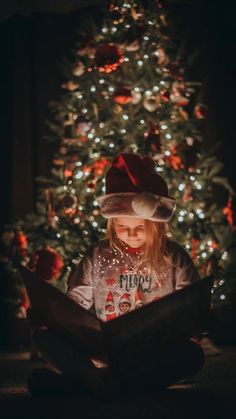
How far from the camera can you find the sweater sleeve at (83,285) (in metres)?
2.39

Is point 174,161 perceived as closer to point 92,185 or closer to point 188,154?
point 188,154

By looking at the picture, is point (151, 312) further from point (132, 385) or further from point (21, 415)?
point (21, 415)

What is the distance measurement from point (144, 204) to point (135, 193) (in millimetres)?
74

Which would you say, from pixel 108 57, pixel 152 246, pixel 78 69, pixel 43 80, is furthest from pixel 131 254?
pixel 43 80

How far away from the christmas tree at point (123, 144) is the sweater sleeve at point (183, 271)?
874 mm

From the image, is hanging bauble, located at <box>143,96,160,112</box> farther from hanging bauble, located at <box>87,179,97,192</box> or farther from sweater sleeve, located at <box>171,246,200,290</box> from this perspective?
sweater sleeve, located at <box>171,246,200,290</box>

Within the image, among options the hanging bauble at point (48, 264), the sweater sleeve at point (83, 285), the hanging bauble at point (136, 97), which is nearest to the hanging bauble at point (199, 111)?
the hanging bauble at point (136, 97)

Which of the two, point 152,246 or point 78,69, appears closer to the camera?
point 152,246

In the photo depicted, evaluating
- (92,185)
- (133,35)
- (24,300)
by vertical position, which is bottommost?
(24,300)

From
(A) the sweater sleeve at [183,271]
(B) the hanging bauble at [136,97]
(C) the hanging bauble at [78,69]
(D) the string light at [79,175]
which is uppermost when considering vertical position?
(C) the hanging bauble at [78,69]

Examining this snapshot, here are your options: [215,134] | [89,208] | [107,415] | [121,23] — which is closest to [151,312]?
[107,415]

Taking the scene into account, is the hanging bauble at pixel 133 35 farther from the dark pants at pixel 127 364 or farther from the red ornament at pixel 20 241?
the dark pants at pixel 127 364

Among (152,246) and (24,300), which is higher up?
(152,246)

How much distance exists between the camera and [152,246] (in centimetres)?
244
